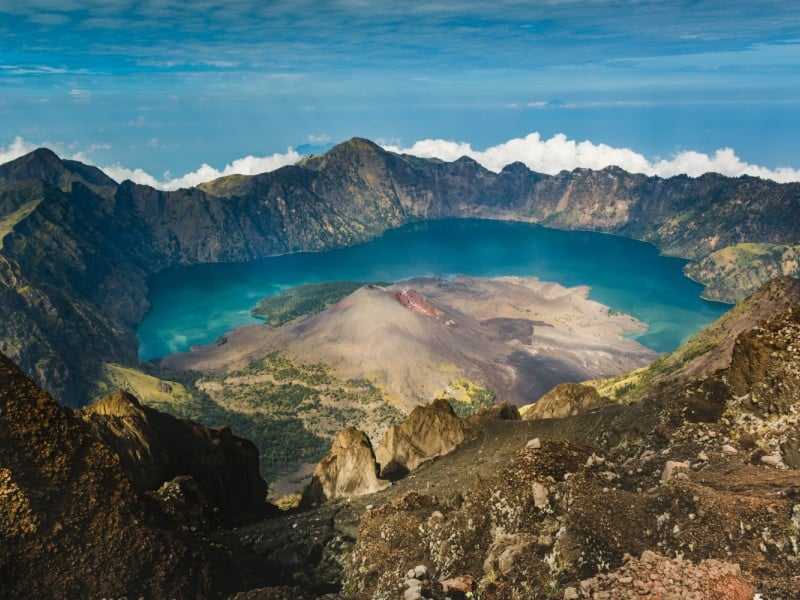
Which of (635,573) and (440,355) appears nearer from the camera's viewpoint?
(635,573)

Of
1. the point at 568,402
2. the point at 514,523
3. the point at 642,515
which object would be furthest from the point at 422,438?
the point at 642,515

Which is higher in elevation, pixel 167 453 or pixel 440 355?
pixel 167 453

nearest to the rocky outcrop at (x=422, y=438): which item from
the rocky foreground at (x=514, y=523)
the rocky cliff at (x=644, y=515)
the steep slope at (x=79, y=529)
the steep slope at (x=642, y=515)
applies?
the steep slope at (x=642, y=515)

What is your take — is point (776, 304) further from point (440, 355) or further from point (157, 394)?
point (157, 394)

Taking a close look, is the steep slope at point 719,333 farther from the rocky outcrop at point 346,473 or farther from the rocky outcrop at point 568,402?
the rocky outcrop at point 346,473

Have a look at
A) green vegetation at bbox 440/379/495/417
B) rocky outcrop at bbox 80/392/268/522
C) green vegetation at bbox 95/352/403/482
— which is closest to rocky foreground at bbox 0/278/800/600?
rocky outcrop at bbox 80/392/268/522

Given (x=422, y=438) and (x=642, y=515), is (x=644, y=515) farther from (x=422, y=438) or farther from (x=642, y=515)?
(x=422, y=438)

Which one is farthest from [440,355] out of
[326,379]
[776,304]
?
[776,304]
